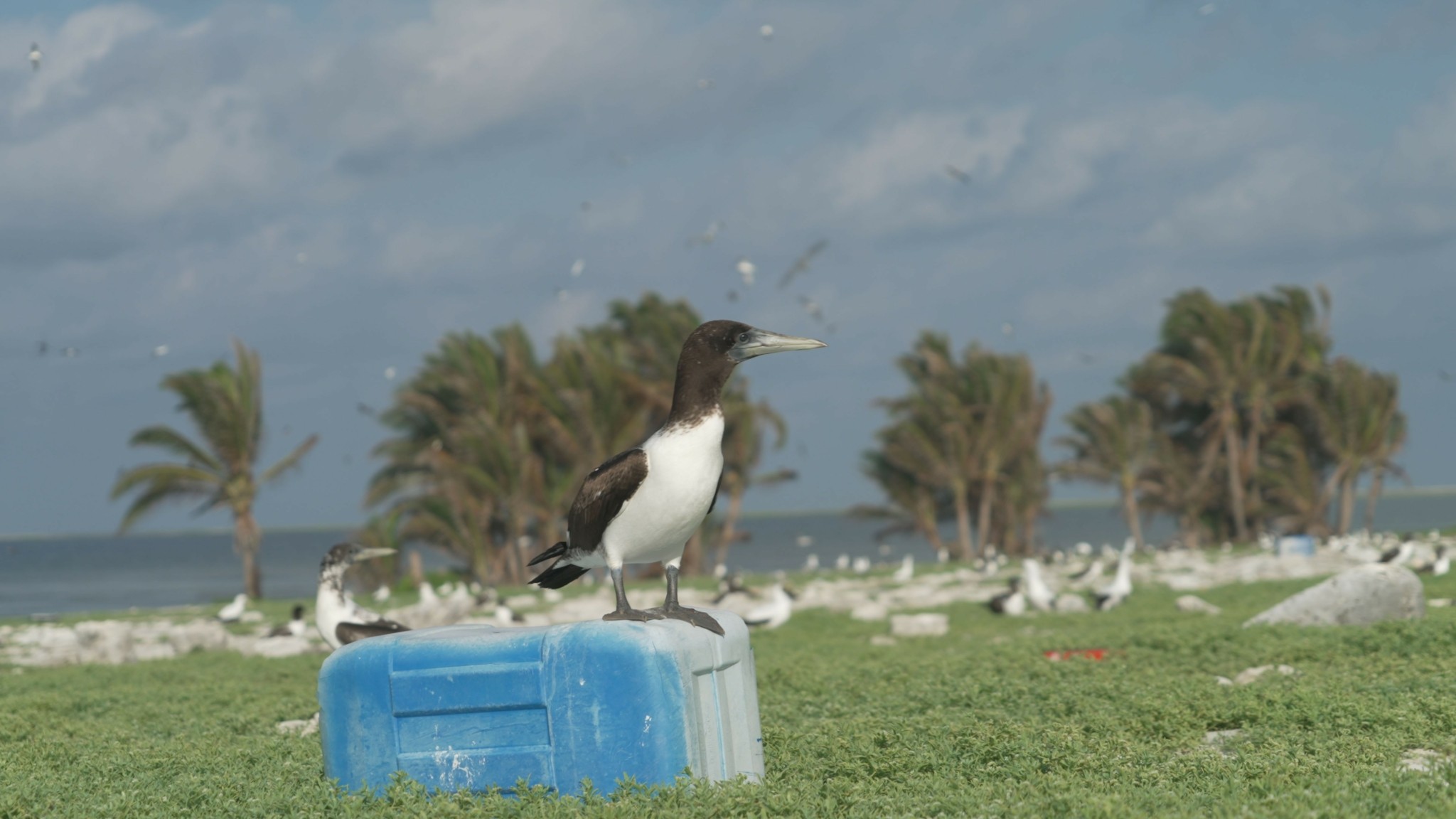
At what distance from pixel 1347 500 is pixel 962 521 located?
13.2 metres

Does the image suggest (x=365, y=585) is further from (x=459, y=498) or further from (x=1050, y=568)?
(x=1050, y=568)

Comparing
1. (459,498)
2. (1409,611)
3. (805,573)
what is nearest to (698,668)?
(1409,611)

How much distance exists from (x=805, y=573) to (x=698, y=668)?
31.6 meters

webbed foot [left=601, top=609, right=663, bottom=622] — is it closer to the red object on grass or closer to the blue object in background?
the blue object in background

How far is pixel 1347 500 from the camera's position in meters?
43.8

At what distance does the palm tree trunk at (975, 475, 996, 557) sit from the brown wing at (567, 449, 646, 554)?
36.6 meters

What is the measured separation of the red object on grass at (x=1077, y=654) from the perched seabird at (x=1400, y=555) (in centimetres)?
1375

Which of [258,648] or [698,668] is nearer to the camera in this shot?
[698,668]

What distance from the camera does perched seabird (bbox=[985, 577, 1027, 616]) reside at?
21.0 metres

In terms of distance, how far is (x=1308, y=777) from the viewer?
667 centimetres

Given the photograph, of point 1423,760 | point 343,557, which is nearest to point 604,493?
point 1423,760

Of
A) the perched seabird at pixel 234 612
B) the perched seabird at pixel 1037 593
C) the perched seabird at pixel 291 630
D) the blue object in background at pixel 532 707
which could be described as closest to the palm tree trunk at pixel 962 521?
the perched seabird at pixel 1037 593

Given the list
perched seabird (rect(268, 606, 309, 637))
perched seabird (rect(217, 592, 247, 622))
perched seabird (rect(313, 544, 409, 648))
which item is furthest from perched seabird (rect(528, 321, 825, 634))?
perched seabird (rect(217, 592, 247, 622))

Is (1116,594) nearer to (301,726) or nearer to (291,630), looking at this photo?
(291,630)
